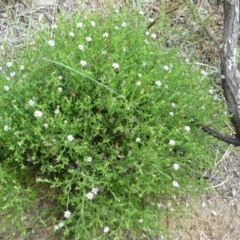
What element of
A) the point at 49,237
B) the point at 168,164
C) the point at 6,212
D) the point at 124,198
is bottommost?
the point at 49,237

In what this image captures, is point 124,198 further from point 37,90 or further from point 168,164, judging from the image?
point 37,90

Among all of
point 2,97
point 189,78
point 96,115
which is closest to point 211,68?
point 189,78

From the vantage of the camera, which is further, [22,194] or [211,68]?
[211,68]

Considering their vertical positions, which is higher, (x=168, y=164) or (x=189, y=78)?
(x=189, y=78)

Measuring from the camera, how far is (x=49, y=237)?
6.57ft

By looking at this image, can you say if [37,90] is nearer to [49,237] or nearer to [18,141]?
[18,141]

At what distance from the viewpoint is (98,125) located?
183 centimetres

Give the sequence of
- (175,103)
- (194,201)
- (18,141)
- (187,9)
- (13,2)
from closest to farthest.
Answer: (18,141) → (175,103) → (194,201) → (13,2) → (187,9)

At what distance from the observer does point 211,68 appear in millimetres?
2789

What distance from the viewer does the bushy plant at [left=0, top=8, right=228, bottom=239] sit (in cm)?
179

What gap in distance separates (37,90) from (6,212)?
1.85 ft

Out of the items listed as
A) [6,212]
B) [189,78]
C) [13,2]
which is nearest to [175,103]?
[189,78]

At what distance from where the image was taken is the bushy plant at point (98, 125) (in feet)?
5.86

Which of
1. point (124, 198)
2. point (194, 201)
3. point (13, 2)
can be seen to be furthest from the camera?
point (13, 2)
